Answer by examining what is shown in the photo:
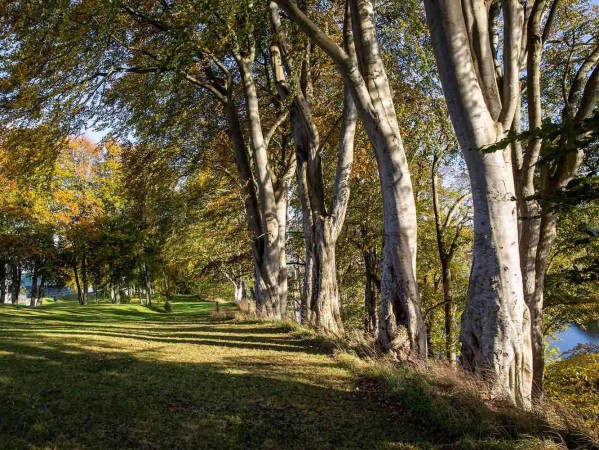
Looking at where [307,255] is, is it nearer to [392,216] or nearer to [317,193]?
[317,193]

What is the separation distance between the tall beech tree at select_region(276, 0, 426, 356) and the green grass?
73cm

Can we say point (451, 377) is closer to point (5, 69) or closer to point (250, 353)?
point (250, 353)

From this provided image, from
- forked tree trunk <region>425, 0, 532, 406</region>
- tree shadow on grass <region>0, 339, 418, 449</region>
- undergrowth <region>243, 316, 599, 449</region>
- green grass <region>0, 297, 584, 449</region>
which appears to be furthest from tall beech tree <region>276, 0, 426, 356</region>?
tree shadow on grass <region>0, 339, 418, 449</region>

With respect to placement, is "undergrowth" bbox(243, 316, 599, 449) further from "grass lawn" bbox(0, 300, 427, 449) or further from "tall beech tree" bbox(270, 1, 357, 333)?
"tall beech tree" bbox(270, 1, 357, 333)

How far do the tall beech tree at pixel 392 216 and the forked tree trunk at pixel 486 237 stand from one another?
3.21ft

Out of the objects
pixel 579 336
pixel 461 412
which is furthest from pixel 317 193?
pixel 579 336

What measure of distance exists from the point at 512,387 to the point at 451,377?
0.88 m

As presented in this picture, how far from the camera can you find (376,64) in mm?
6891

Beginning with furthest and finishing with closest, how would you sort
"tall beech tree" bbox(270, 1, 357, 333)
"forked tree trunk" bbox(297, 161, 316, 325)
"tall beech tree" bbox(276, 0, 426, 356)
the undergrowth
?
"forked tree trunk" bbox(297, 161, 316, 325), "tall beech tree" bbox(270, 1, 357, 333), "tall beech tree" bbox(276, 0, 426, 356), the undergrowth

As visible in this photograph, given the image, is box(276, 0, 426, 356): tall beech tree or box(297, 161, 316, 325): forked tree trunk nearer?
box(276, 0, 426, 356): tall beech tree

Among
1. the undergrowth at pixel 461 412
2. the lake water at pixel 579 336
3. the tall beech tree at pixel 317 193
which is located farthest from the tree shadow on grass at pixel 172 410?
the lake water at pixel 579 336

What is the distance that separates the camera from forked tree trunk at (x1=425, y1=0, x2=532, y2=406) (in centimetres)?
516

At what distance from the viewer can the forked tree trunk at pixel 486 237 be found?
5160 mm

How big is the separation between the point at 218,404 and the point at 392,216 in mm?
3584
